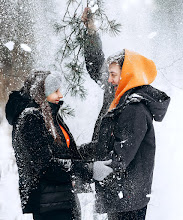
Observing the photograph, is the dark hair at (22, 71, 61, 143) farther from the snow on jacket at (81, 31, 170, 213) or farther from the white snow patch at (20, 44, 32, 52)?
the white snow patch at (20, 44, 32, 52)

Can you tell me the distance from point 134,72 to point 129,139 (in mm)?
301

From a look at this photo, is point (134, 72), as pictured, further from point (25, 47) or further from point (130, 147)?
point (25, 47)

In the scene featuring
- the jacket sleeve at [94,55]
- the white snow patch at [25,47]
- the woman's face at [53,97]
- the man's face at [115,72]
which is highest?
the white snow patch at [25,47]

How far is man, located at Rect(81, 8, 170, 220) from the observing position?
1031 mm

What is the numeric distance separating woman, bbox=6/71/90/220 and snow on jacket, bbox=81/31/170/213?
188 mm

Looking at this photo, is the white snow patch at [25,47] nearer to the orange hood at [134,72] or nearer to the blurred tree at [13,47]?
the blurred tree at [13,47]

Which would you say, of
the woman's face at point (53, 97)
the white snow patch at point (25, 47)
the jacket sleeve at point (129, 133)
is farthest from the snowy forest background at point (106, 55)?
the jacket sleeve at point (129, 133)

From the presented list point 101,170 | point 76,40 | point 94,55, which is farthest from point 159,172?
point 76,40

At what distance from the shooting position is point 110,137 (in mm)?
1129

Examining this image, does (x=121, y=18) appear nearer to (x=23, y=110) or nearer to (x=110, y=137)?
(x=110, y=137)

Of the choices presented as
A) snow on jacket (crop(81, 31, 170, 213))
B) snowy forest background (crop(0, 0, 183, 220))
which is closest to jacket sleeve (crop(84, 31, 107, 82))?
snowy forest background (crop(0, 0, 183, 220))

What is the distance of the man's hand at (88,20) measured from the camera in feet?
4.25

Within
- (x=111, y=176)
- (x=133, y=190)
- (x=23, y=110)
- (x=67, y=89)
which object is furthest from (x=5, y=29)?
(x=133, y=190)

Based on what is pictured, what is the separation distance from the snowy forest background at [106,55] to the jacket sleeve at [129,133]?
0.64 meters
